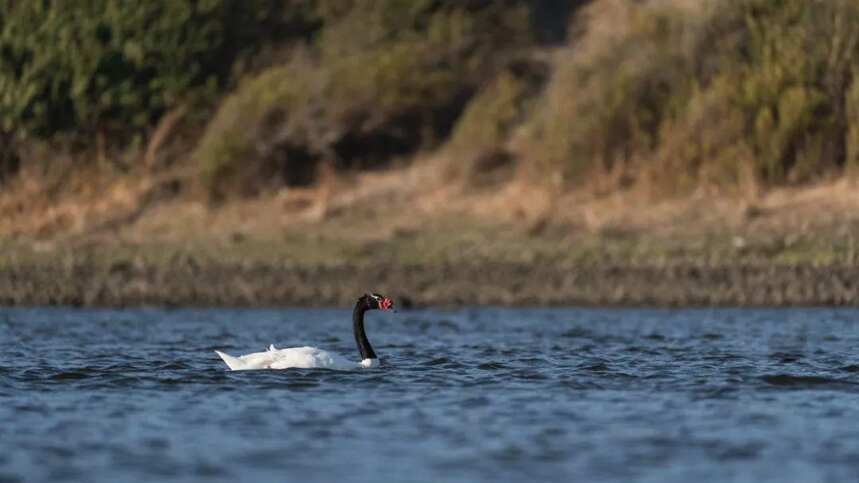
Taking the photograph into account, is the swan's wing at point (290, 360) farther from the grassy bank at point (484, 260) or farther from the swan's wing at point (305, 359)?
the grassy bank at point (484, 260)

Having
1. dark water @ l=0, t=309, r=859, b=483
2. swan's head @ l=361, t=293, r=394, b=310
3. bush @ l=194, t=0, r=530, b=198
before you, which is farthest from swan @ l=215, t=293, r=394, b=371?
bush @ l=194, t=0, r=530, b=198

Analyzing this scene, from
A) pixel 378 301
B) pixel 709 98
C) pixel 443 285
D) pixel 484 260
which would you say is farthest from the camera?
pixel 709 98

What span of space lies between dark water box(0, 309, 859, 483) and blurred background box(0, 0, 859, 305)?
5.68 metres

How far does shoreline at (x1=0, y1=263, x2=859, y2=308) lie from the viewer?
34.8m

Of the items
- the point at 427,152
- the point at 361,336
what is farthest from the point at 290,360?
the point at 427,152

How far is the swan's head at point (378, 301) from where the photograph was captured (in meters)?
24.0

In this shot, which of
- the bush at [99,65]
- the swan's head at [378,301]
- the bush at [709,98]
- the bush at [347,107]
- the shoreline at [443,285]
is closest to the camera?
the swan's head at [378,301]

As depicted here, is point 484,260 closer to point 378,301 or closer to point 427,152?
point 427,152

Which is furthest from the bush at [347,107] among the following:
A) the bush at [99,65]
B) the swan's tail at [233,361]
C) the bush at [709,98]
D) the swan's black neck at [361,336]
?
the swan's tail at [233,361]

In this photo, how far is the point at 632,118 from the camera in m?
41.0

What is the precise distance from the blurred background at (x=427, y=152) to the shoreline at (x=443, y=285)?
0.05 meters

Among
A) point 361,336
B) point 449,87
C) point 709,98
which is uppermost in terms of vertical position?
point 449,87

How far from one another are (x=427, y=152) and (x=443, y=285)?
28.6ft

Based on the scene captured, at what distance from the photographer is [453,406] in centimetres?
1964
